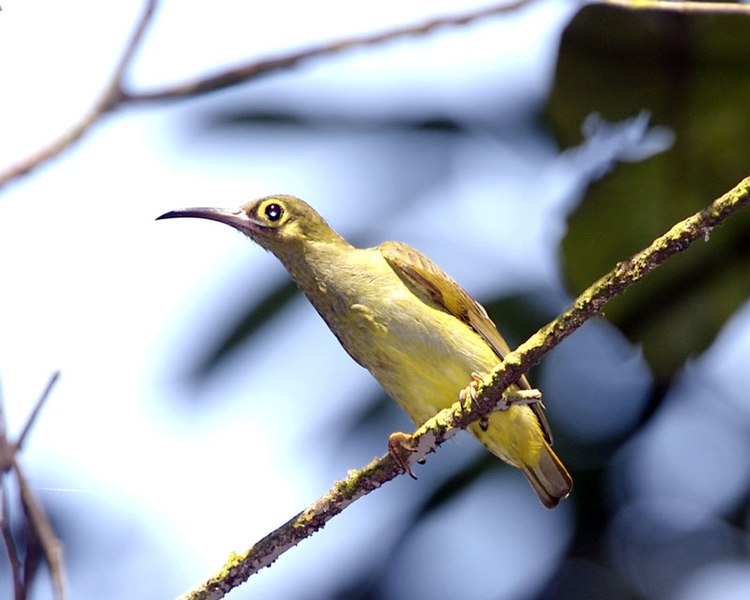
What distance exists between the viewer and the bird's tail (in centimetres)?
482

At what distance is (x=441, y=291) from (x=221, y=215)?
3.54ft

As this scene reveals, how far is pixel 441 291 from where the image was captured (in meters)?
4.93

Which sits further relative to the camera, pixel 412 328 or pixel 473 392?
pixel 412 328

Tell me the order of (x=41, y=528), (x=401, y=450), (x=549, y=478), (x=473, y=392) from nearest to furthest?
(x=41, y=528), (x=473, y=392), (x=401, y=450), (x=549, y=478)

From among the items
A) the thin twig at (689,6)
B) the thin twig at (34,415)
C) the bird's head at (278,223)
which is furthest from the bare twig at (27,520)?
the bird's head at (278,223)

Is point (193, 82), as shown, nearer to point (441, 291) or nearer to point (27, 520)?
point (27, 520)

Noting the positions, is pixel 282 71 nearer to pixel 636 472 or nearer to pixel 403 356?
pixel 403 356

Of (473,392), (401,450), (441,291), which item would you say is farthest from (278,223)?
(473,392)

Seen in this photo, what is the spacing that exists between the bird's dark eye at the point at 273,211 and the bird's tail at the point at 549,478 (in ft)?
5.25

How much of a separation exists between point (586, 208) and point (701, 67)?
1.01 metres

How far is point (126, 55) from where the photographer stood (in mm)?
2572

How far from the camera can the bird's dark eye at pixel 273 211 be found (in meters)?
5.30

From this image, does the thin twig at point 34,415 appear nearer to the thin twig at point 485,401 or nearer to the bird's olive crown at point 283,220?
the thin twig at point 485,401

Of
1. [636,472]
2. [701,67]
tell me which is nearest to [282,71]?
[701,67]
